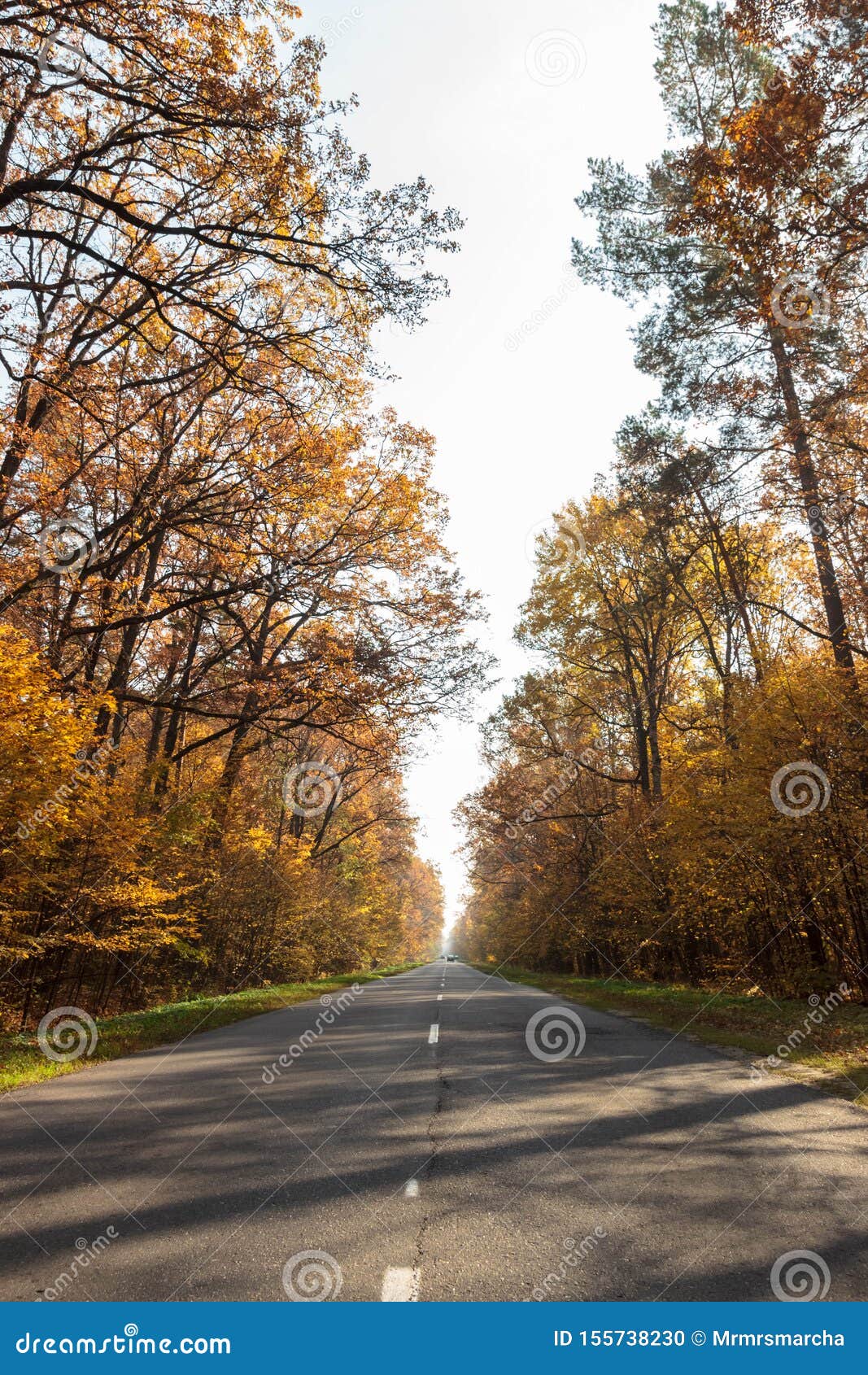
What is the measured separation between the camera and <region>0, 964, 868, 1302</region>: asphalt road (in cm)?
313

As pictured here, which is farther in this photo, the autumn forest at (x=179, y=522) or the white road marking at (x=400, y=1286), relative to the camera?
the autumn forest at (x=179, y=522)

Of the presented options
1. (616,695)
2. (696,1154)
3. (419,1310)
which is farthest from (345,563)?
(419,1310)

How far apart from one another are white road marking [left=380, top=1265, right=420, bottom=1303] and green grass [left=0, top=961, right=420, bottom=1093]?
603 cm

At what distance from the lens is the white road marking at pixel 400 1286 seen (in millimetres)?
2910

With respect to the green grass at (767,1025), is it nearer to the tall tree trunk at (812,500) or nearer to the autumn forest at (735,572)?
the autumn forest at (735,572)

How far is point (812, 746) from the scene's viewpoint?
12.0m

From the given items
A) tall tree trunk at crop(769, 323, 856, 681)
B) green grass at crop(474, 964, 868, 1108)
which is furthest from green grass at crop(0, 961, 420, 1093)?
tall tree trunk at crop(769, 323, 856, 681)

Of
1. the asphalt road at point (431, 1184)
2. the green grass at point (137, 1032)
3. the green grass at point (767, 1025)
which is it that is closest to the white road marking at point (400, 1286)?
the asphalt road at point (431, 1184)

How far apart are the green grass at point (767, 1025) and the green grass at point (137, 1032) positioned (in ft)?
25.2

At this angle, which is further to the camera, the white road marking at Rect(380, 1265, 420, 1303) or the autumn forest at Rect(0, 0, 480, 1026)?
the autumn forest at Rect(0, 0, 480, 1026)

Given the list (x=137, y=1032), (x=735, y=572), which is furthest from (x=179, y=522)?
(x=735, y=572)

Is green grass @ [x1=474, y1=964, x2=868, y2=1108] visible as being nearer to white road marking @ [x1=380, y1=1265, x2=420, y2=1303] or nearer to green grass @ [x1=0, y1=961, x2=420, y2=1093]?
white road marking @ [x1=380, y1=1265, x2=420, y2=1303]

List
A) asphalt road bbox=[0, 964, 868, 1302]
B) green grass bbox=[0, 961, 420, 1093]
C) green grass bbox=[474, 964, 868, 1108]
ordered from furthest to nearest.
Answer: green grass bbox=[0, 961, 420, 1093] → green grass bbox=[474, 964, 868, 1108] → asphalt road bbox=[0, 964, 868, 1302]

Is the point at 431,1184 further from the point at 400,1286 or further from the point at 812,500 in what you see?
A: the point at 812,500
